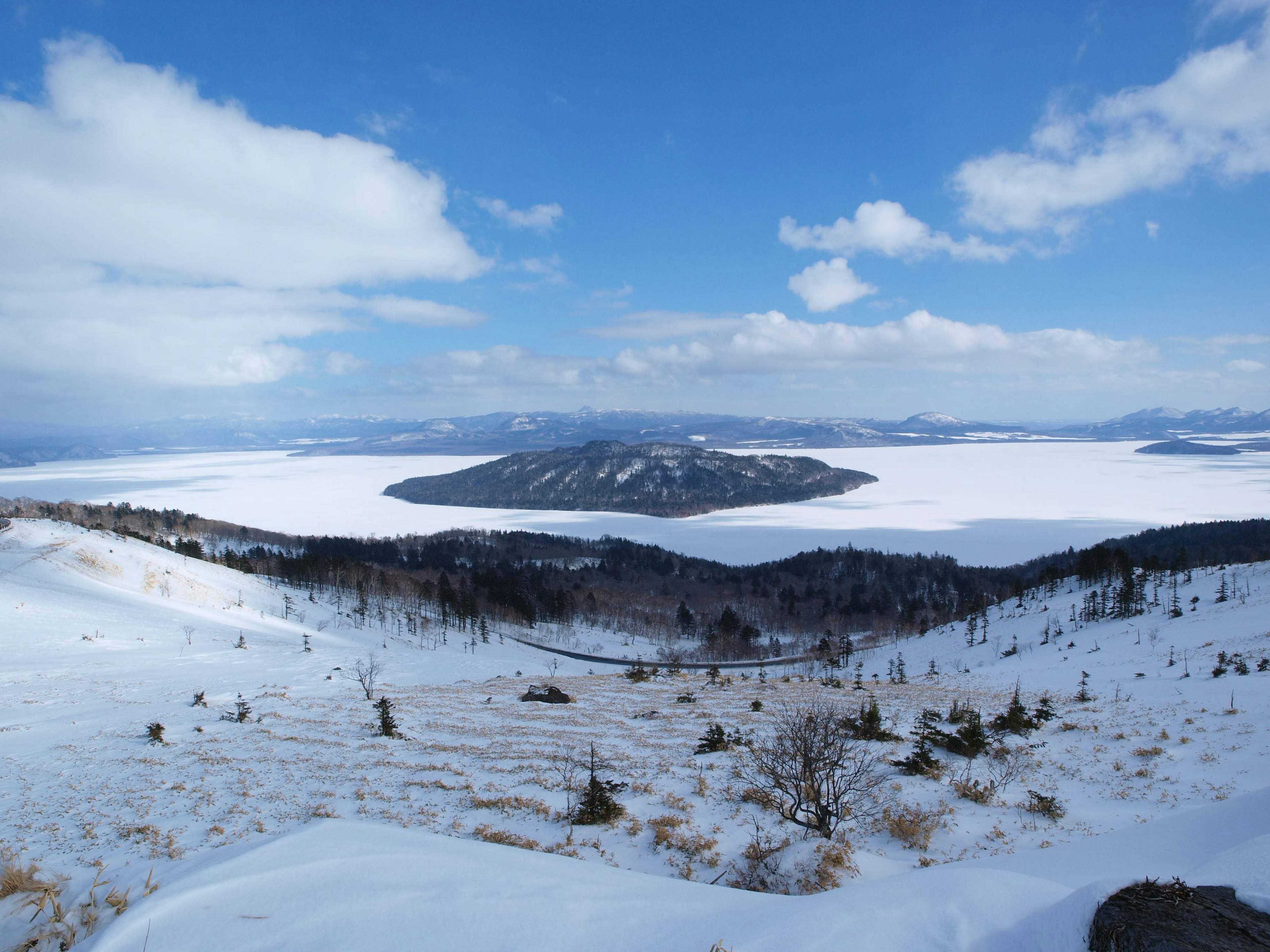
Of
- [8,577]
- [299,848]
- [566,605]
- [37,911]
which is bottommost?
→ [566,605]

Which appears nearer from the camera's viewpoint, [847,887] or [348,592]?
[847,887]

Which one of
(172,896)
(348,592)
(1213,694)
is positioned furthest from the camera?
(348,592)

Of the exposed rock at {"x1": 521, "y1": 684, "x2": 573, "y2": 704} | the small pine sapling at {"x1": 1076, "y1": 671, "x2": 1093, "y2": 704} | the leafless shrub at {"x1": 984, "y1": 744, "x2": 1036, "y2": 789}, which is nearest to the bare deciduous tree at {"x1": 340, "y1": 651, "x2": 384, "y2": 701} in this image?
the exposed rock at {"x1": 521, "y1": 684, "x2": 573, "y2": 704}

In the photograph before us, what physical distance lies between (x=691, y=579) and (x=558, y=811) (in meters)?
158

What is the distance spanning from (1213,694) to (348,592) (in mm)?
113192

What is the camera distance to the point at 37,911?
6.46 meters

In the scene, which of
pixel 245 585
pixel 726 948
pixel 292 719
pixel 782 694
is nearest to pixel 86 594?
pixel 245 585

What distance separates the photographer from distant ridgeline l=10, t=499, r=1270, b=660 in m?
98.4

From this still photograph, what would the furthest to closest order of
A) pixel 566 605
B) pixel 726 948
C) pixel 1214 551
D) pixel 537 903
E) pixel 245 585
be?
pixel 1214 551 < pixel 566 605 < pixel 245 585 < pixel 537 903 < pixel 726 948

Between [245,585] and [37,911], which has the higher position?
[37,911]

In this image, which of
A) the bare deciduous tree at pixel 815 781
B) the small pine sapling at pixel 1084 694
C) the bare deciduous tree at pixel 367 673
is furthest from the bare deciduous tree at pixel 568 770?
the small pine sapling at pixel 1084 694

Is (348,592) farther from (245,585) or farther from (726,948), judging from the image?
(726,948)

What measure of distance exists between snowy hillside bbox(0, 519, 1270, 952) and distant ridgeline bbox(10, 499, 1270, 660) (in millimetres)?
54633

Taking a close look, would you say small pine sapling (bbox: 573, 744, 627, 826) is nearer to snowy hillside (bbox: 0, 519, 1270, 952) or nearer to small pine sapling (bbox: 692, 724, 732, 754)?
snowy hillside (bbox: 0, 519, 1270, 952)
